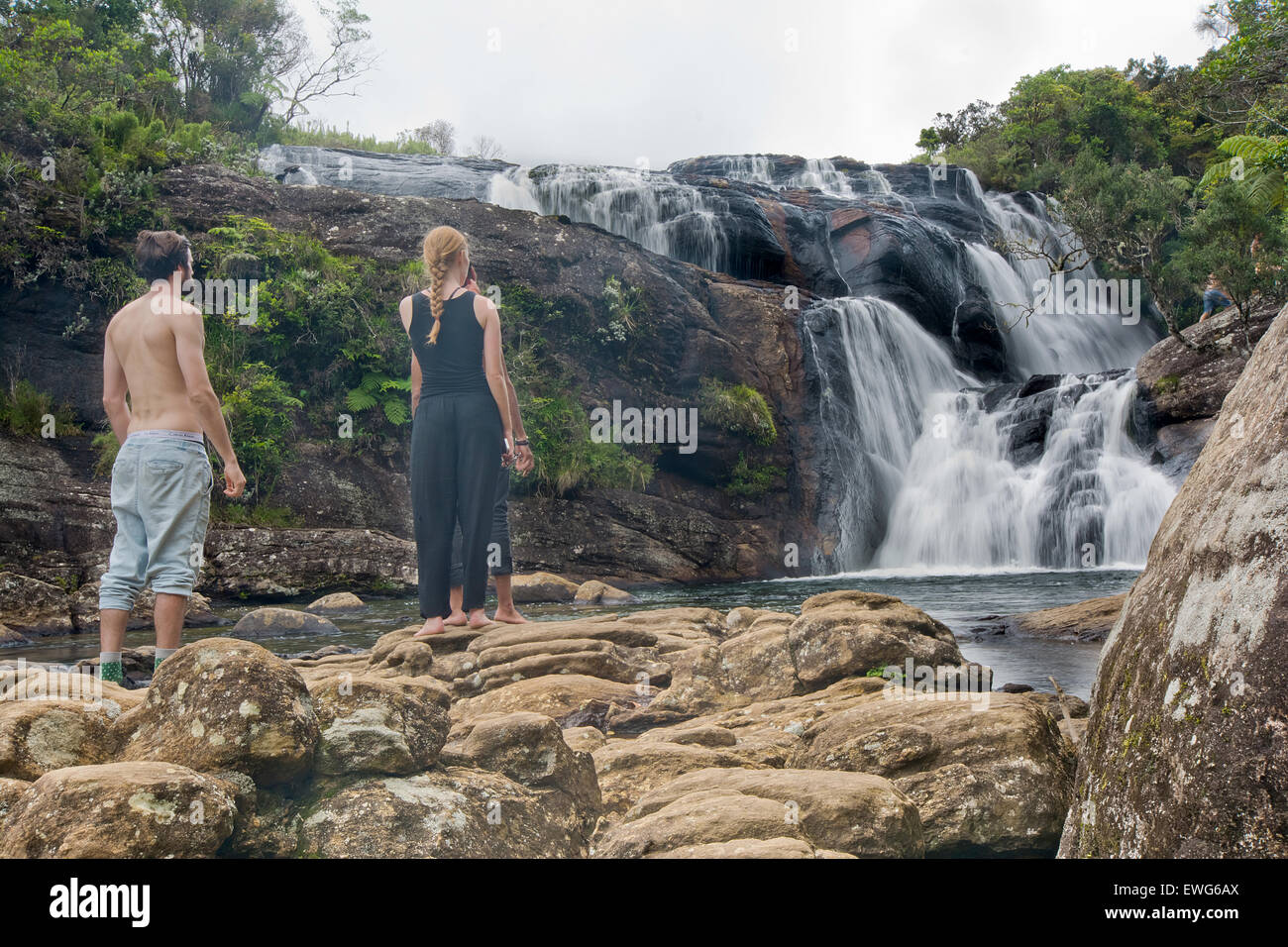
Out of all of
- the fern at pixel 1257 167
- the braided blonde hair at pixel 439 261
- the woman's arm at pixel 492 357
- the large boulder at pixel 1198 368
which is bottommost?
the woman's arm at pixel 492 357

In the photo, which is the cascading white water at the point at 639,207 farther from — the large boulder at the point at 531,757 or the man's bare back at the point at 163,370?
the large boulder at the point at 531,757

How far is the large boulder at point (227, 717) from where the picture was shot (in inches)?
112

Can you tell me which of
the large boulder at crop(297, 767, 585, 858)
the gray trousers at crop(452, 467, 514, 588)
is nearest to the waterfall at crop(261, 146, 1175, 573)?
the gray trousers at crop(452, 467, 514, 588)

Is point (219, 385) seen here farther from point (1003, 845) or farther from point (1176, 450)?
point (1176, 450)

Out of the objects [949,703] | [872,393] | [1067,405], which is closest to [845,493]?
[872,393]

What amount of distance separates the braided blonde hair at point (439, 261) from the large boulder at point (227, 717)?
134 inches

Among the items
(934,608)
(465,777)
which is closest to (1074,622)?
(934,608)

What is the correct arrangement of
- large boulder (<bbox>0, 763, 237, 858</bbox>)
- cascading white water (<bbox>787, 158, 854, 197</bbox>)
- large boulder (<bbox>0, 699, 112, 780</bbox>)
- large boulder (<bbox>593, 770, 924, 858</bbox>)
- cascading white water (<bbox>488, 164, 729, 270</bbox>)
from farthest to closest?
cascading white water (<bbox>787, 158, 854, 197</bbox>)
cascading white water (<bbox>488, 164, 729, 270</bbox>)
large boulder (<bbox>0, 699, 112, 780</bbox>)
large boulder (<bbox>593, 770, 924, 858</bbox>)
large boulder (<bbox>0, 763, 237, 858</bbox>)

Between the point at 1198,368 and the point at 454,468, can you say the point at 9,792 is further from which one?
the point at 1198,368

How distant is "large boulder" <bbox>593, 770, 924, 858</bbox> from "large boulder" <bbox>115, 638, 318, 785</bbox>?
1.05 meters

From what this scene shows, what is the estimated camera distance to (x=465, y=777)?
3.25 meters

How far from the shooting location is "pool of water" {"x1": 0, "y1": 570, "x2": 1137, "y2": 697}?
25.2 feet

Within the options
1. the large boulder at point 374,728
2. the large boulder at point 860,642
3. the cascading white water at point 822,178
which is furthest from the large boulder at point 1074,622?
the cascading white water at point 822,178

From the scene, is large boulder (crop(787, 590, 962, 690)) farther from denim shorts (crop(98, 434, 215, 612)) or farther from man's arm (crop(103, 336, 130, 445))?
man's arm (crop(103, 336, 130, 445))
